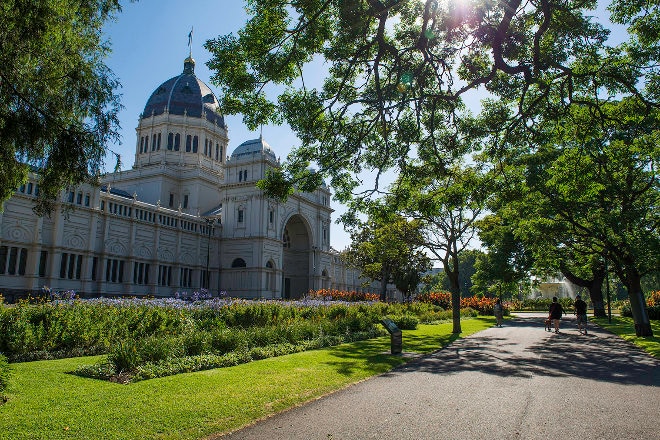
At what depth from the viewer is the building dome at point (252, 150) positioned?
5641 cm

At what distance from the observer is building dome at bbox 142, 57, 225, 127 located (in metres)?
64.1

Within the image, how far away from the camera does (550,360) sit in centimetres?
1347

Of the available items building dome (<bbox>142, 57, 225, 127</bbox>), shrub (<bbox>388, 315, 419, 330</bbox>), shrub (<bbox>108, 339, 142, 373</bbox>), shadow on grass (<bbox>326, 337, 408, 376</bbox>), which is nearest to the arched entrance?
building dome (<bbox>142, 57, 225, 127</bbox>)

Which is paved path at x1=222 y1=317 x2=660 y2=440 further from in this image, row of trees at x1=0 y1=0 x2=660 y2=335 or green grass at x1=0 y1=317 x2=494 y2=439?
row of trees at x1=0 y1=0 x2=660 y2=335

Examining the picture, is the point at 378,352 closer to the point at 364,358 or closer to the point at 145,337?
the point at 364,358

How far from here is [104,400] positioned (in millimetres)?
7312

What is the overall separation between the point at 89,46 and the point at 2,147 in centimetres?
270

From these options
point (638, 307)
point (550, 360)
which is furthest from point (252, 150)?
point (550, 360)

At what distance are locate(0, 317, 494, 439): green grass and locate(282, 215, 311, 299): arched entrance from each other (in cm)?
5308

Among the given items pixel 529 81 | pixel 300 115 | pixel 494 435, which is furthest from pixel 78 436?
pixel 529 81

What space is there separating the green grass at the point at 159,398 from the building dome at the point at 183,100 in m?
57.7

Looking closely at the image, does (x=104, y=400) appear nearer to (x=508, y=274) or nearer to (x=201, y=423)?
(x=201, y=423)

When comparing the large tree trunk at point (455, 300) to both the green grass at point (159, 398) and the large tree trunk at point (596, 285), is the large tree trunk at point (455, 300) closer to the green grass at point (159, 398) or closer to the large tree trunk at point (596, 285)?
the green grass at point (159, 398)

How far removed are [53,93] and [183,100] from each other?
59.7 metres
